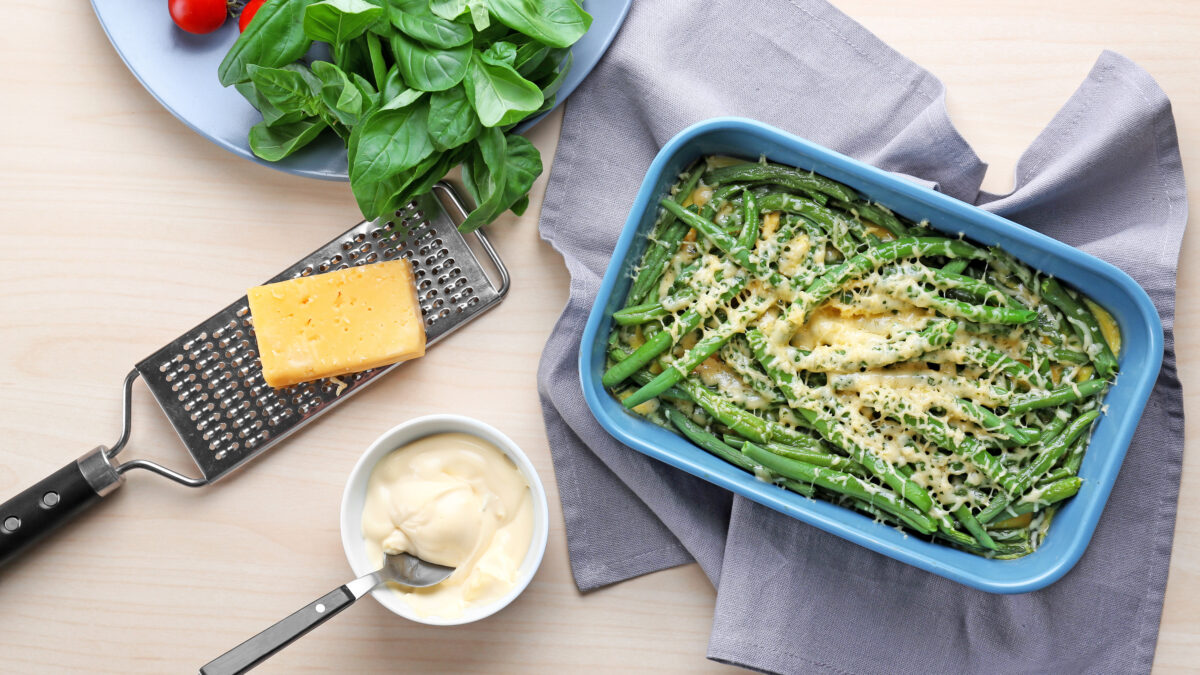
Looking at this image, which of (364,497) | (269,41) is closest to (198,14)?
(269,41)

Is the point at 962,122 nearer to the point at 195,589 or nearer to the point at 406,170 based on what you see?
the point at 406,170

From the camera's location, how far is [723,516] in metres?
1.43

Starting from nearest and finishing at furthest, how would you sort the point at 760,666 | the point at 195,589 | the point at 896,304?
the point at 896,304 → the point at 760,666 → the point at 195,589

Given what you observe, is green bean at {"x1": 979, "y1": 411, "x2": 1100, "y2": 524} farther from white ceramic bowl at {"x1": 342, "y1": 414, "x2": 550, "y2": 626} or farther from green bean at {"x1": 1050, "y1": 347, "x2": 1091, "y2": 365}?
white ceramic bowl at {"x1": 342, "y1": 414, "x2": 550, "y2": 626}

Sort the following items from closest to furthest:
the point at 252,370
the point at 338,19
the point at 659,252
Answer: the point at 338,19, the point at 659,252, the point at 252,370

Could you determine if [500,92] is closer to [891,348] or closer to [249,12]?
[249,12]

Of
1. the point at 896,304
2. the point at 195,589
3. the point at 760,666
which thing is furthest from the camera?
the point at 195,589

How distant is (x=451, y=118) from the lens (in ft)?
4.15

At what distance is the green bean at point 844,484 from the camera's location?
125 centimetres

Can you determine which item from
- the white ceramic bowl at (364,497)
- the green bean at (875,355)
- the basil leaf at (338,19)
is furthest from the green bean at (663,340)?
the basil leaf at (338,19)

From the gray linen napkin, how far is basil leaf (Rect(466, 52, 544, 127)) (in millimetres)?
204

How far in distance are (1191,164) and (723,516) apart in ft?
3.25

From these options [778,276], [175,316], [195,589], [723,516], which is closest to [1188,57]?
[778,276]

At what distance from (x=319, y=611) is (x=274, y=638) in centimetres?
7
